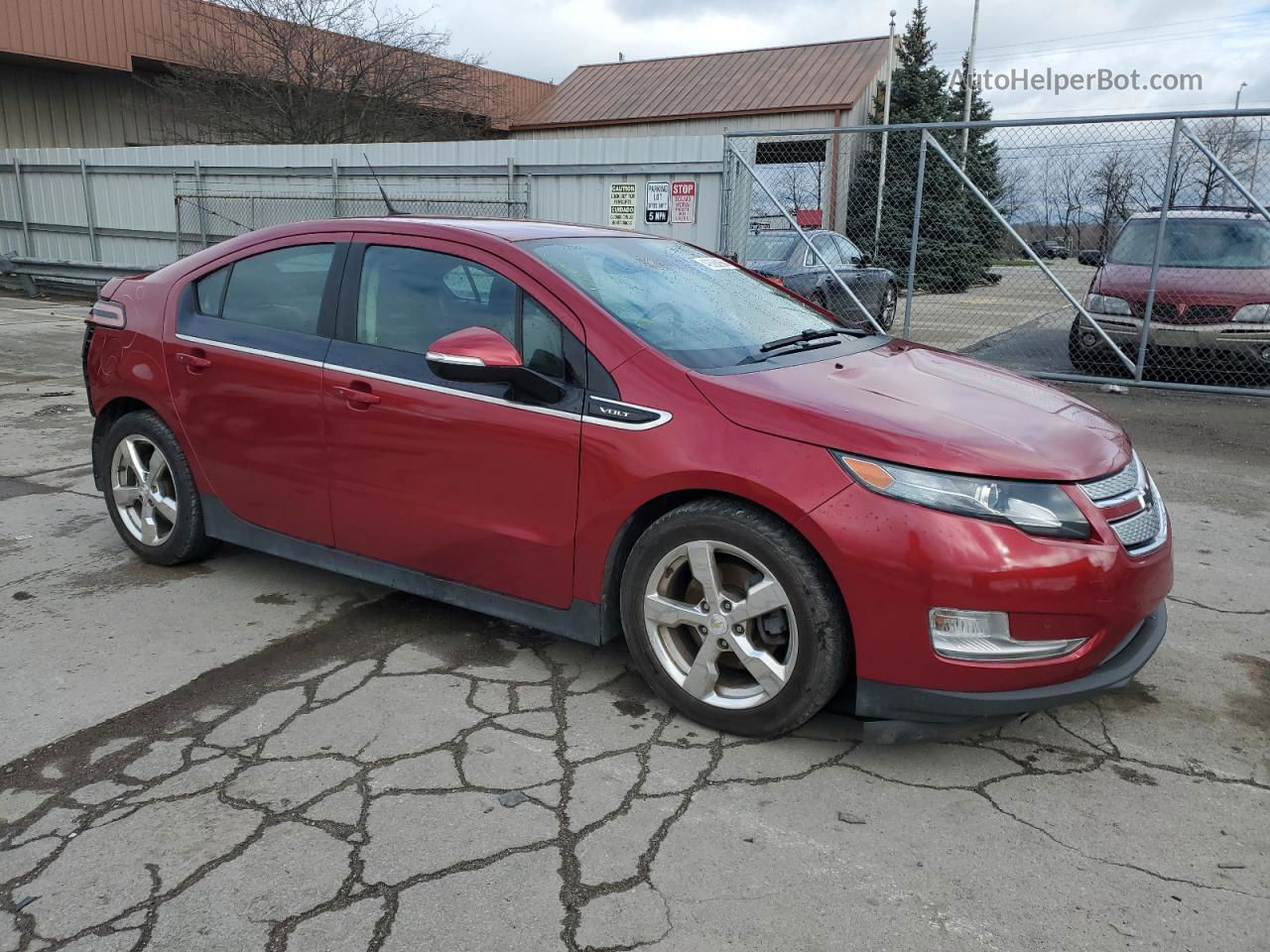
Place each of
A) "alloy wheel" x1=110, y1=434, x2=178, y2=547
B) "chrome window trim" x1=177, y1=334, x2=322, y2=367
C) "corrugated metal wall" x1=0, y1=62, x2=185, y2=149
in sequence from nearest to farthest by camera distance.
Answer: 1. "chrome window trim" x1=177, y1=334, x2=322, y2=367
2. "alloy wheel" x1=110, y1=434, x2=178, y2=547
3. "corrugated metal wall" x1=0, y1=62, x2=185, y2=149

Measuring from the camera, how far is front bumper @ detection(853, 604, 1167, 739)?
274 cm

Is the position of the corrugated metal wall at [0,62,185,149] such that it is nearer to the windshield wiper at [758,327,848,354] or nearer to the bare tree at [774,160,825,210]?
the bare tree at [774,160,825,210]

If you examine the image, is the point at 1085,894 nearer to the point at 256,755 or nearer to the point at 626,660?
the point at 626,660

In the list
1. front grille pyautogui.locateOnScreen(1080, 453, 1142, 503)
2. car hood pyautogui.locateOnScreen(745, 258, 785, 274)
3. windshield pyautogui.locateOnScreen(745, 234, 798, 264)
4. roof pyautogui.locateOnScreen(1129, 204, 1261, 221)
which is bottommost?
front grille pyautogui.locateOnScreen(1080, 453, 1142, 503)

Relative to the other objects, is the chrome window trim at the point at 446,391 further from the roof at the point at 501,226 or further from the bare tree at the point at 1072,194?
the bare tree at the point at 1072,194

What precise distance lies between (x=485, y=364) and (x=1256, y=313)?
806cm

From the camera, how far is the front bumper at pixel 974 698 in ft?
9.00

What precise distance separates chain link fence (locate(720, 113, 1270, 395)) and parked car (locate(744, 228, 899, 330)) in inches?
0.9

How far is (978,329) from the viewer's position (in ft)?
40.3

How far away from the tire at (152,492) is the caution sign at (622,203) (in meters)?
7.81

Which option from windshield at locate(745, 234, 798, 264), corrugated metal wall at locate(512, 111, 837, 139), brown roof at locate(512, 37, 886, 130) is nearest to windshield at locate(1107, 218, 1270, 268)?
windshield at locate(745, 234, 798, 264)

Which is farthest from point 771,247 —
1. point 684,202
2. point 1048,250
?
point 1048,250

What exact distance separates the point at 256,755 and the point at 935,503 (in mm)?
2161

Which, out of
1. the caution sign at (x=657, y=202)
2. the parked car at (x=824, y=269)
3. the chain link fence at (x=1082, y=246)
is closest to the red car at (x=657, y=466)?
the chain link fence at (x=1082, y=246)
